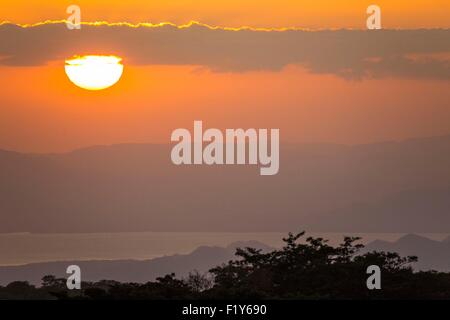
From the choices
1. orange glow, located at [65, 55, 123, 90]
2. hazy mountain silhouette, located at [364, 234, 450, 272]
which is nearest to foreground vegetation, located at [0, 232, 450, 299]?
orange glow, located at [65, 55, 123, 90]

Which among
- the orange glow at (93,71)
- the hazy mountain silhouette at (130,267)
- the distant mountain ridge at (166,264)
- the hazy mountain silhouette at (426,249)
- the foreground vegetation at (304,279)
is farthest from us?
the hazy mountain silhouette at (426,249)

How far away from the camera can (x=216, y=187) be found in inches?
2466

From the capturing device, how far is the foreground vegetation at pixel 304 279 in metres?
34.1

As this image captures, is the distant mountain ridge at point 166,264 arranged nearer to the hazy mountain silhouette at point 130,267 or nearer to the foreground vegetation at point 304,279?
the hazy mountain silhouette at point 130,267

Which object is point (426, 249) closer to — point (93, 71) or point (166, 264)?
point (166, 264)

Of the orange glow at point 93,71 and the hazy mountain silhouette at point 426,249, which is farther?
the hazy mountain silhouette at point 426,249

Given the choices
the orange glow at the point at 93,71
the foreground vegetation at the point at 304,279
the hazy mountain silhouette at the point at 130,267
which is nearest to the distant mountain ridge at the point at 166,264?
the hazy mountain silhouette at the point at 130,267

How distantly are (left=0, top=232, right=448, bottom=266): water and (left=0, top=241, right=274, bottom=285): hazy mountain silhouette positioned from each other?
0.41 meters

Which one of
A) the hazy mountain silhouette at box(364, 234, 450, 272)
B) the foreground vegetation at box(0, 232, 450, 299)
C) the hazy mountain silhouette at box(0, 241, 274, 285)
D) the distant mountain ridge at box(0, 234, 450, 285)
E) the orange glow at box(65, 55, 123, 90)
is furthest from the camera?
the hazy mountain silhouette at box(364, 234, 450, 272)

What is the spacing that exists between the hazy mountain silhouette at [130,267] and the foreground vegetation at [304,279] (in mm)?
18670

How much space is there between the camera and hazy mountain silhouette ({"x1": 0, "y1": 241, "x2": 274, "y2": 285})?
191ft

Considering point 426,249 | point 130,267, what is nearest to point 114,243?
point 130,267

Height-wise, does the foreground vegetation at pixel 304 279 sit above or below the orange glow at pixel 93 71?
below

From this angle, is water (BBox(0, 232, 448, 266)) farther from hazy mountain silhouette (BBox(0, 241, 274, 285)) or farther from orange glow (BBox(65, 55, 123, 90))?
orange glow (BBox(65, 55, 123, 90))
